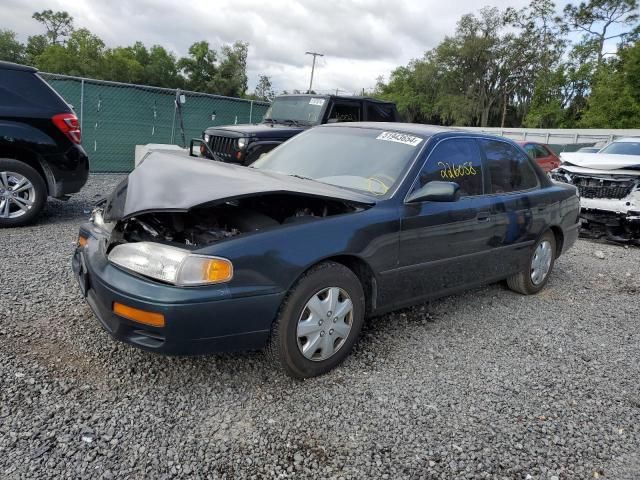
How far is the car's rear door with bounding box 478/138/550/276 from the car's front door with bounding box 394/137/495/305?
5.5 inches

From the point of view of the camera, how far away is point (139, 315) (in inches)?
101

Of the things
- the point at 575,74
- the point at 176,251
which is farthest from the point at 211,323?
the point at 575,74

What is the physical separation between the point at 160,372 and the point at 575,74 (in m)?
50.4

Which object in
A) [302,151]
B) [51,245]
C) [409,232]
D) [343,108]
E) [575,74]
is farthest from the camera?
[575,74]

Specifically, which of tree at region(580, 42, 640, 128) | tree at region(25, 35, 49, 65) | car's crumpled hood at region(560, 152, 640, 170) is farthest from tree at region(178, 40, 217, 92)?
car's crumpled hood at region(560, 152, 640, 170)

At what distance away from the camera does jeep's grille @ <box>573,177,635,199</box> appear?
7.52 meters

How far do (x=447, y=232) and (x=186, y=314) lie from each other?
204cm

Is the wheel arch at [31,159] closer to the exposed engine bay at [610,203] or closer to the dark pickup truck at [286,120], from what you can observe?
the dark pickup truck at [286,120]

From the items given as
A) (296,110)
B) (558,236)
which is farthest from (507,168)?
(296,110)

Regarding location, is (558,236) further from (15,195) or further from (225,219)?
(15,195)

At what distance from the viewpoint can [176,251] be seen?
2.62 metres

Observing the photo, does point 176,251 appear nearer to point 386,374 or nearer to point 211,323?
point 211,323

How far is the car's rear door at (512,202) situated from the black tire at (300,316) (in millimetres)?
1708

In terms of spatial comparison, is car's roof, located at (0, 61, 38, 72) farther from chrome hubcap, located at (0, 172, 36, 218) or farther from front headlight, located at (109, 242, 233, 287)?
front headlight, located at (109, 242, 233, 287)
